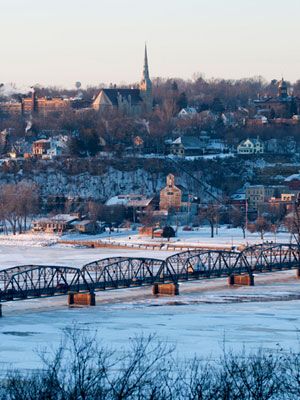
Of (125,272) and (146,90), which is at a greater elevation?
(146,90)

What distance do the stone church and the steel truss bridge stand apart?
2201 inches

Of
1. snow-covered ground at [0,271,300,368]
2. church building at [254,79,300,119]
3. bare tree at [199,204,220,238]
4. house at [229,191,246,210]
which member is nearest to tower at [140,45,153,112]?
church building at [254,79,300,119]

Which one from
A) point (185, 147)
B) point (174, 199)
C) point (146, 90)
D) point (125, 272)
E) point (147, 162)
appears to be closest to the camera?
point (125, 272)

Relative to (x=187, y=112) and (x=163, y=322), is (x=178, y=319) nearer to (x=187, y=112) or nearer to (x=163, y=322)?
(x=163, y=322)

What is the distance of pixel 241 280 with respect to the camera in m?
44.4

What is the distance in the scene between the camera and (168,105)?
106 meters

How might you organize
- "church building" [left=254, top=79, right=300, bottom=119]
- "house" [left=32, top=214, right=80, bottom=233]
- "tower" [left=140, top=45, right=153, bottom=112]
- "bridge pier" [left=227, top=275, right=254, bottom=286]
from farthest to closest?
1. "tower" [left=140, top=45, right=153, bottom=112]
2. "church building" [left=254, top=79, right=300, bottom=119]
3. "house" [left=32, top=214, right=80, bottom=233]
4. "bridge pier" [left=227, top=275, right=254, bottom=286]

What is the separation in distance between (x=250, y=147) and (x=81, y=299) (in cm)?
5304

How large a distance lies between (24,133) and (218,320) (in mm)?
67326

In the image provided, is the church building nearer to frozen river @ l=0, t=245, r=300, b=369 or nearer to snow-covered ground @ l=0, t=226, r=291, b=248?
snow-covered ground @ l=0, t=226, r=291, b=248

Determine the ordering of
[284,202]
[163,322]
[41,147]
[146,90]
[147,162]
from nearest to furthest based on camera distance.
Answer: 1. [163,322]
2. [284,202]
3. [147,162]
4. [41,147]
5. [146,90]

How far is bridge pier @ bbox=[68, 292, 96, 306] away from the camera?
3744 cm

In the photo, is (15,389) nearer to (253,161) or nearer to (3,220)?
(3,220)

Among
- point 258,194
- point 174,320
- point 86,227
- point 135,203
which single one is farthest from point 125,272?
point 258,194
